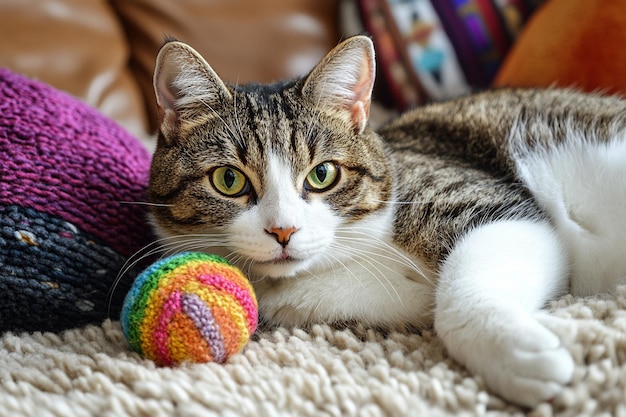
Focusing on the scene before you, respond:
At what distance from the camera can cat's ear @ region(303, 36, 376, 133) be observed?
3.76 ft

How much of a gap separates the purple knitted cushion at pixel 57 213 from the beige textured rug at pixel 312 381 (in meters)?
0.11

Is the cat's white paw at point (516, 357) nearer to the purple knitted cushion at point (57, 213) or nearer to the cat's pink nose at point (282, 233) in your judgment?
the cat's pink nose at point (282, 233)

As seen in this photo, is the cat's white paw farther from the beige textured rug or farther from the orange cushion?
the orange cushion

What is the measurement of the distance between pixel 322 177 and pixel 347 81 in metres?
0.23

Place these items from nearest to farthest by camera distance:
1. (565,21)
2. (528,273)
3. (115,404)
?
(115,404) → (528,273) → (565,21)

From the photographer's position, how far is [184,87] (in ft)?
3.69

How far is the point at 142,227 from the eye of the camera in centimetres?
123

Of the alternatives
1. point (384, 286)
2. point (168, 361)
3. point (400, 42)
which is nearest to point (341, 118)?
point (384, 286)

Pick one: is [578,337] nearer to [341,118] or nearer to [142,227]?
[341,118]

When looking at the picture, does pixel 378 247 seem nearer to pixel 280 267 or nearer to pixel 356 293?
pixel 356 293

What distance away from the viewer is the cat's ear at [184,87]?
1.08 meters

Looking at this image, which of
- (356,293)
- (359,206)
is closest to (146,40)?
(359,206)

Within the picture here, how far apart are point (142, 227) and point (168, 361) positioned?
0.42 m

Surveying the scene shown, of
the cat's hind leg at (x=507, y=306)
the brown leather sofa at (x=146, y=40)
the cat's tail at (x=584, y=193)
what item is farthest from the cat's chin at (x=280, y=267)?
the brown leather sofa at (x=146, y=40)
